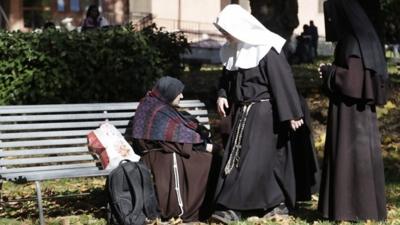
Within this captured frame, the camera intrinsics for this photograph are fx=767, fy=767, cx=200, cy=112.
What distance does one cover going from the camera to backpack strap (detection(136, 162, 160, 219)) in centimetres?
573

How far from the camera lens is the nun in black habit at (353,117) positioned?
5.36 meters

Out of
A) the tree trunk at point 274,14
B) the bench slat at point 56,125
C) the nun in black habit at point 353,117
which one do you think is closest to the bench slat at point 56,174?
the bench slat at point 56,125

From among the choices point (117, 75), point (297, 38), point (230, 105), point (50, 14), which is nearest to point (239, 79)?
point (230, 105)

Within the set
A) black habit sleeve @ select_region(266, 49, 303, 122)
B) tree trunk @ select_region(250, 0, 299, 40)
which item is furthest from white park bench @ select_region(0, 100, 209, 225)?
tree trunk @ select_region(250, 0, 299, 40)

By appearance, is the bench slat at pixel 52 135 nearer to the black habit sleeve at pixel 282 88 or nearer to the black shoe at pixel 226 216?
the black shoe at pixel 226 216

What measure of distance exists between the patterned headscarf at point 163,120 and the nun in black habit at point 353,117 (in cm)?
111

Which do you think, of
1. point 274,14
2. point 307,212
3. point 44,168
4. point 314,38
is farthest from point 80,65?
point 314,38

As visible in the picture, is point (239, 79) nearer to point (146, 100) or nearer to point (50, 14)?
point (146, 100)

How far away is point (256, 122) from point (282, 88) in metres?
0.32

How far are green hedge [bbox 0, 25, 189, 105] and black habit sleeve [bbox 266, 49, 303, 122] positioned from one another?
4297 mm

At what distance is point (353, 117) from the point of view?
5492 millimetres

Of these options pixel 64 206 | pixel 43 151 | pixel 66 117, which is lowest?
pixel 64 206

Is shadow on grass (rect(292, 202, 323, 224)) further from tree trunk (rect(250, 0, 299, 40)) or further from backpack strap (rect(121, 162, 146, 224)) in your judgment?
tree trunk (rect(250, 0, 299, 40))

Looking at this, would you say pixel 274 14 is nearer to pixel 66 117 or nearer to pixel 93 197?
pixel 93 197
